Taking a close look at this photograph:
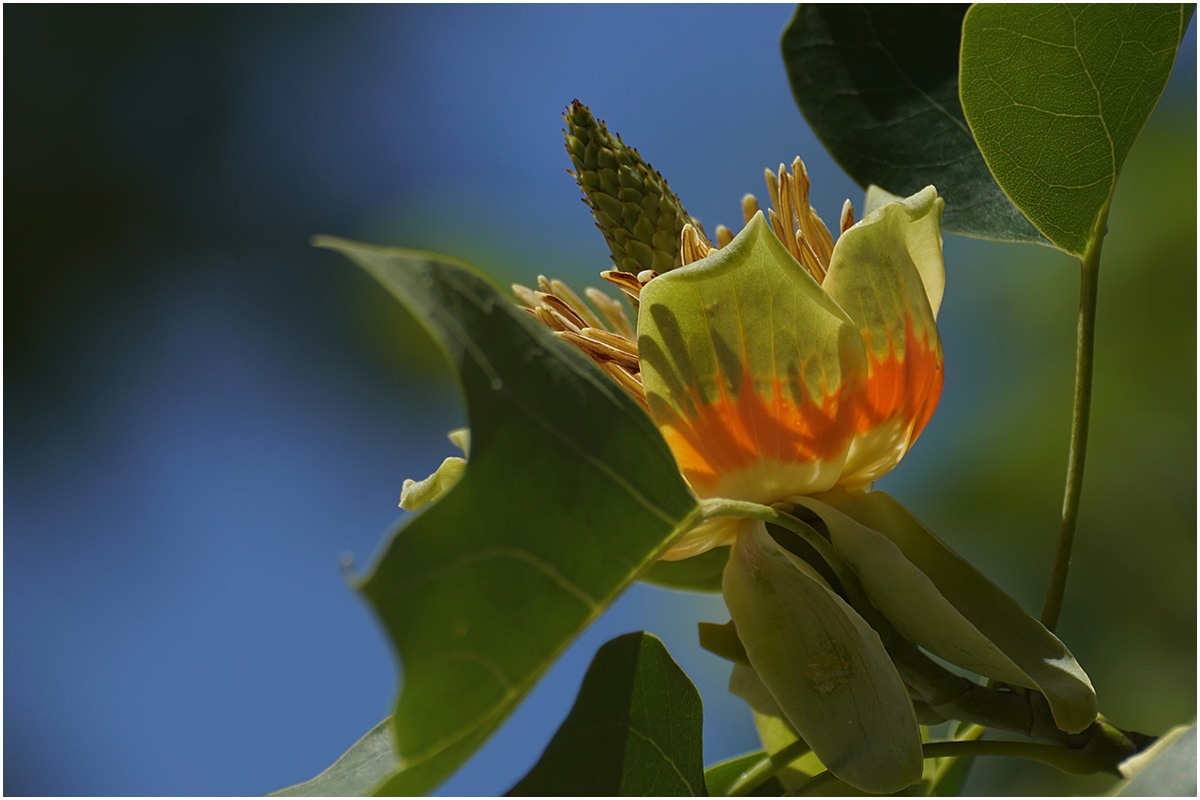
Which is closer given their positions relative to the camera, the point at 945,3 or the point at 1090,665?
the point at 945,3

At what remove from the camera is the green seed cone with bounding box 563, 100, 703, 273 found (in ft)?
2.58

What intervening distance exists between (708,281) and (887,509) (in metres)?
0.18

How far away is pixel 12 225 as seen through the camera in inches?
257

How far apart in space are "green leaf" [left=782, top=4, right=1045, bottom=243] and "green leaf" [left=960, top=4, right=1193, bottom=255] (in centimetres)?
15

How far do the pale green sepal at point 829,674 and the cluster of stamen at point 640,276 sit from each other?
0.47 feet

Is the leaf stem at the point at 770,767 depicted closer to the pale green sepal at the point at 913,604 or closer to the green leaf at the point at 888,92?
the pale green sepal at the point at 913,604

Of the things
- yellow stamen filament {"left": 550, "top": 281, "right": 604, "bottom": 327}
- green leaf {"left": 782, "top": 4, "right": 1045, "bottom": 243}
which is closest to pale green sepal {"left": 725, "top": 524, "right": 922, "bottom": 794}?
yellow stamen filament {"left": 550, "top": 281, "right": 604, "bottom": 327}

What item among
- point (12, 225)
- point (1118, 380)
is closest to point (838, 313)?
point (1118, 380)

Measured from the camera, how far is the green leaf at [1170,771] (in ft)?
1.70

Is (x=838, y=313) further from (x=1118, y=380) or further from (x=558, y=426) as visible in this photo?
(x=1118, y=380)

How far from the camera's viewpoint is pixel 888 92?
992 mm

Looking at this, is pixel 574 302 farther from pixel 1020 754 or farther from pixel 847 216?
pixel 1020 754

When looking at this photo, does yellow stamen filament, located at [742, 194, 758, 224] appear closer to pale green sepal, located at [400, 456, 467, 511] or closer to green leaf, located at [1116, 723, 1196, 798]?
pale green sepal, located at [400, 456, 467, 511]

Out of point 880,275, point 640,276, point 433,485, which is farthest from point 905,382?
point 433,485
